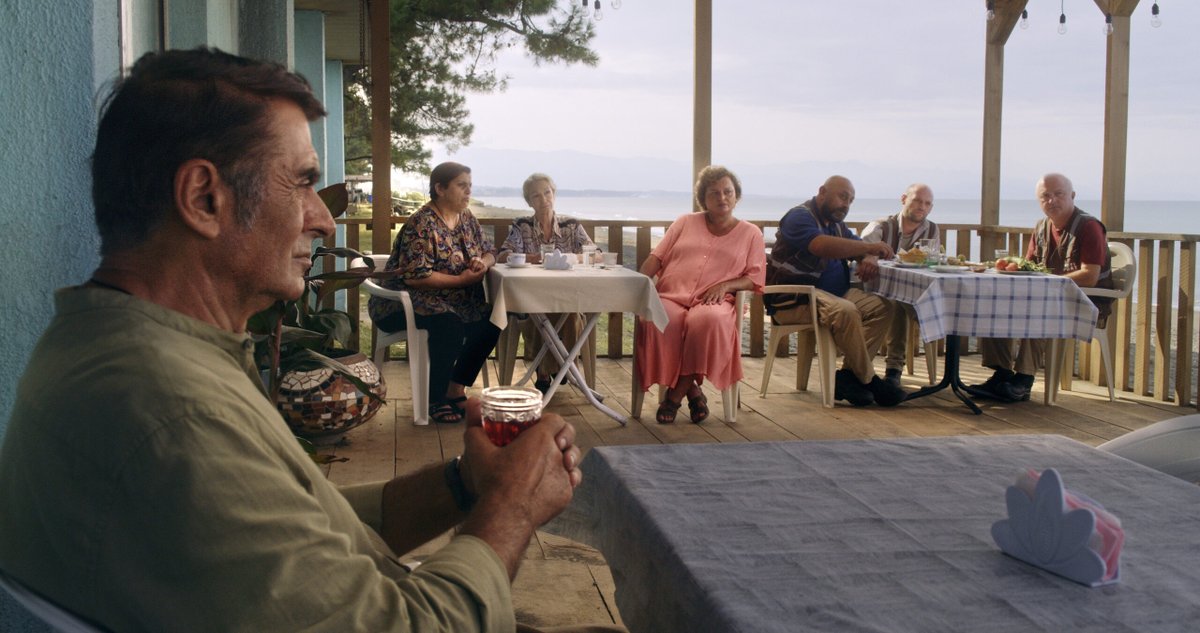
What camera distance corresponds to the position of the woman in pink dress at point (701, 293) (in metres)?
5.06

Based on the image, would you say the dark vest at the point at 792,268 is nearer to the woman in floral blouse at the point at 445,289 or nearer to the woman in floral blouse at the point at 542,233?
the woman in floral blouse at the point at 542,233

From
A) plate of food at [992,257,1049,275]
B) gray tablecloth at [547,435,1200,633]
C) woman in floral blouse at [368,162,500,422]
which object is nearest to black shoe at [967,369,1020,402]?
plate of food at [992,257,1049,275]

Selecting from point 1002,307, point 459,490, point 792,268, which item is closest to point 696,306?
point 792,268

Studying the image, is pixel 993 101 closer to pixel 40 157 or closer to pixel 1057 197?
pixel 1057 197

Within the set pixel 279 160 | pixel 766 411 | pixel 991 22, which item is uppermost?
pixel 991 22

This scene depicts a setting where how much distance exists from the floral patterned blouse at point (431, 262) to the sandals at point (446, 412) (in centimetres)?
43

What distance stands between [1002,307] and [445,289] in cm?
284

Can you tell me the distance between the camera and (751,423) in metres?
5.10

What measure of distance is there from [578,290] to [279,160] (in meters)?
3.74

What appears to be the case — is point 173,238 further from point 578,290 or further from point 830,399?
point 830,399

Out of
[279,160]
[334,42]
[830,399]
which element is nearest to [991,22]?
[830,399]

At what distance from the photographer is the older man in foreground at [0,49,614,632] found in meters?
0.84

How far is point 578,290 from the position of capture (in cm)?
483

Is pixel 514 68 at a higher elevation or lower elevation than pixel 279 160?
higher
